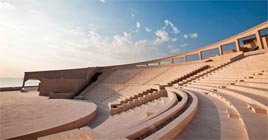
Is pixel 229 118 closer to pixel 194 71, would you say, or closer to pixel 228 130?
pixel 228 130

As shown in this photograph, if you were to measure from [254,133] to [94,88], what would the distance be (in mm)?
22387

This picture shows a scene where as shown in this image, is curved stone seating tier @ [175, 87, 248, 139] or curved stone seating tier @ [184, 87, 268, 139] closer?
curved stone seating tier @ [184, 87, 268, 139]

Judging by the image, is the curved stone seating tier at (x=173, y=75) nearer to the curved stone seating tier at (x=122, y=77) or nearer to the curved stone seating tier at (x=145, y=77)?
the curved stone seating tier at (x=145, y=77)

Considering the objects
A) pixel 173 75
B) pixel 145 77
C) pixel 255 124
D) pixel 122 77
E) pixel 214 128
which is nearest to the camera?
pixel 255 124

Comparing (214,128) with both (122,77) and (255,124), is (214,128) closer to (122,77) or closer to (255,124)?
(255,124)

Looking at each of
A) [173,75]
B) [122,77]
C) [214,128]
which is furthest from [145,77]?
[214,128]

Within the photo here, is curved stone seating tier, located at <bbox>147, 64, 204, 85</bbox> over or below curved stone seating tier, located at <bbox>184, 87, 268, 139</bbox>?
over

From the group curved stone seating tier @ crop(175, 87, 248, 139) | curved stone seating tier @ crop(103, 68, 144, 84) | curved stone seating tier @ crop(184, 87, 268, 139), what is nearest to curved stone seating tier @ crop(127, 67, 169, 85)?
curved stone seating tier @ crop(103, 68, 144, 84)

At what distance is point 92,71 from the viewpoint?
91.4ft

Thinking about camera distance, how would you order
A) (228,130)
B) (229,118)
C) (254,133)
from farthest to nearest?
(229,118)
(228,130)
(254,133)

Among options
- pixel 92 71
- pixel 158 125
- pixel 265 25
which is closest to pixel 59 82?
pixel 92 71

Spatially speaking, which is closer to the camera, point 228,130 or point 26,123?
point 228,130

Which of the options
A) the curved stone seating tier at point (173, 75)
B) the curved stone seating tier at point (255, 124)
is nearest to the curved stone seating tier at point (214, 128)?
the curved stone seating tier at point (255, 124)

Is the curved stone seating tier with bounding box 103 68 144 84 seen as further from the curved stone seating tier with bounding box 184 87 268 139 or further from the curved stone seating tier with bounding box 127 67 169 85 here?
the curved stone seating tier with bounding box 184 87 268 139
